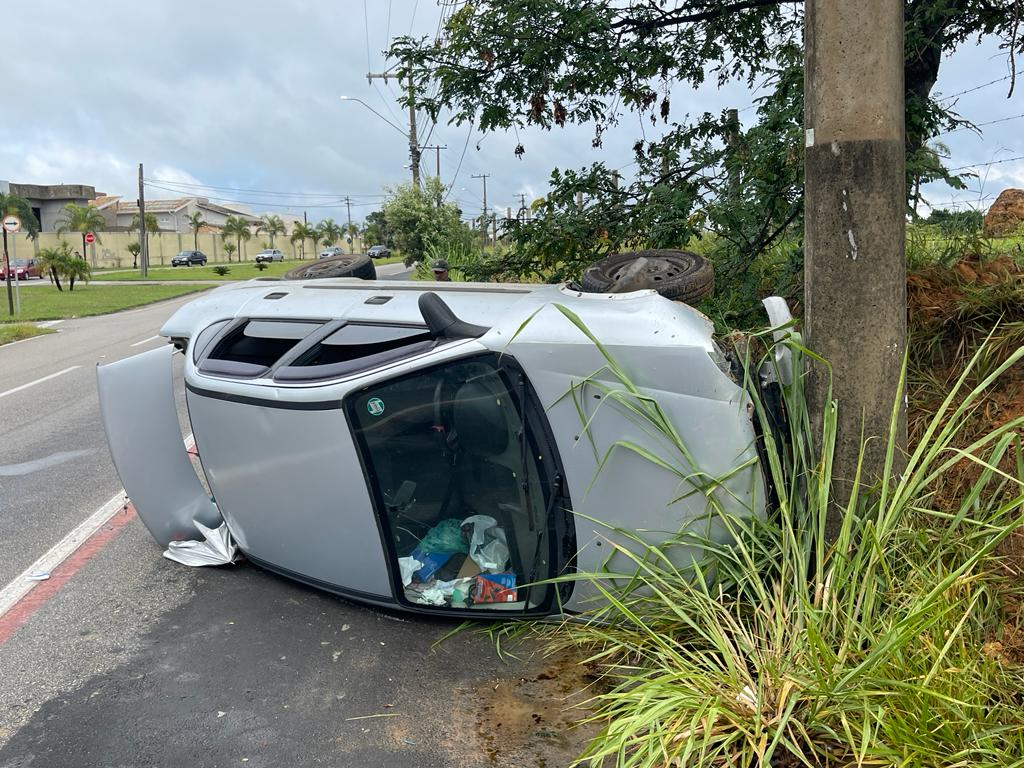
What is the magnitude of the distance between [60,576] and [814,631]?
4.18 metres

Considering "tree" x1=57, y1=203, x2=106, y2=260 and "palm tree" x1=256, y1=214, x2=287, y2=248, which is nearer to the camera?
"tree" x1=57, y1=203, x2=106, y2=260

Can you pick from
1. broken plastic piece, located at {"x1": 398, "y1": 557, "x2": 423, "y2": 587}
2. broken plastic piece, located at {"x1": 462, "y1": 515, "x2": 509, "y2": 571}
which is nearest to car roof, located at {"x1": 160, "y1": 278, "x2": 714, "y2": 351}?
broken plastic piece, located at {"x1": 462, "y1": 515, "x2": 509, "y2": 571}

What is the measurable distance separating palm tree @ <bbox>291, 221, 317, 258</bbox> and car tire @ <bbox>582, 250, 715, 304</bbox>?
101531mm

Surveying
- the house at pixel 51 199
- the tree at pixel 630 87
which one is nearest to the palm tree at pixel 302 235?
the house at pixel 51 199

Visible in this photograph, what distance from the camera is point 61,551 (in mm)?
5387

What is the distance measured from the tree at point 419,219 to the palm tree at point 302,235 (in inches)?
2740

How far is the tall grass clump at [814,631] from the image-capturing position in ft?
8.76

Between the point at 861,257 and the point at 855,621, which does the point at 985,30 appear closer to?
the point at 861,257

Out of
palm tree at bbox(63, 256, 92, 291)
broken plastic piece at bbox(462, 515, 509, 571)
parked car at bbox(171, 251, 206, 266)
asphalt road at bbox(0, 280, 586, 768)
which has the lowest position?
asphalt road at bbox(0, 280, 586, 768)

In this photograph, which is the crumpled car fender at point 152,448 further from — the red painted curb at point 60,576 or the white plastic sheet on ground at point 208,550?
the red painted curb at point 60,576

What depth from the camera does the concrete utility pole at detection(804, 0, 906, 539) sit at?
3564mm

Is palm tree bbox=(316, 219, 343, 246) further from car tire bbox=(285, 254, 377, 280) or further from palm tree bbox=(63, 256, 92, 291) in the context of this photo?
car tire bbox=(285, 254, 377, 280)

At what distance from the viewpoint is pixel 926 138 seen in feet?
19.7

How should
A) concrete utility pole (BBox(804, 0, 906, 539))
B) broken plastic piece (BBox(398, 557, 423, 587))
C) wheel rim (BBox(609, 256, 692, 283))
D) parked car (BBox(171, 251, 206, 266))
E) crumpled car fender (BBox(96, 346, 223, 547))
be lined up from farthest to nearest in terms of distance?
parked car (BBox(171, 251, 206, 266)) → wheel rim (BBox(609, 256, 692, 283)) → crumpled car fender (BBox(96, 346, 223, 547)) → broken plastic piece (BBox(398, 557, 423, 587)) → concrete utility pole (BBox(804, 0, 906, 539))
